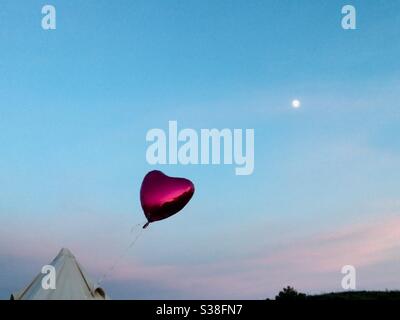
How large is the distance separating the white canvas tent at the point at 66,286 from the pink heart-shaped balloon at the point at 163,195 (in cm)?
209

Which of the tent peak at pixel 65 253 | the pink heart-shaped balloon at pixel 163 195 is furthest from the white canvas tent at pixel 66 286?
the pink heart-shaped balloon at pixel 163 195

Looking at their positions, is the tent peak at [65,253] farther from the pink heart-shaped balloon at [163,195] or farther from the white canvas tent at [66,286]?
the pink heart-shaped balloon at [163,195]

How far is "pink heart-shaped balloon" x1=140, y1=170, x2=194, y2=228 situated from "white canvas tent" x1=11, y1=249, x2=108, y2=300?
6.86 ft

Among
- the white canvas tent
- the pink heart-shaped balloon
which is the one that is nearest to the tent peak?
the white canvas tent

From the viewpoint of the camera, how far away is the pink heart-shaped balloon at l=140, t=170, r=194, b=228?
11.0 m
